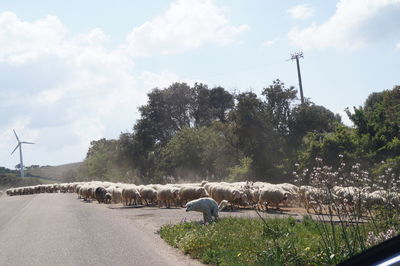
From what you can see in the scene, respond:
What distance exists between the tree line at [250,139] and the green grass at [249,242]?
7.81ft

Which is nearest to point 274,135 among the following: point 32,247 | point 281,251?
point 32,247

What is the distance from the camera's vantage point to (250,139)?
4044cm

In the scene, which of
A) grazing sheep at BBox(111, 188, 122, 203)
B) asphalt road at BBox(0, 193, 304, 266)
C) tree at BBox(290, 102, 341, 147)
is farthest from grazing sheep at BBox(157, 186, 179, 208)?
tree at BBox(290, 102, 341, 147)

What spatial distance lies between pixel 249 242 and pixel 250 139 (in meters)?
29.4

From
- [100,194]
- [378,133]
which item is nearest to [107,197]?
[100,194]

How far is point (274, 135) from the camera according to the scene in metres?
40.6

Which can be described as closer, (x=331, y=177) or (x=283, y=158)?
(x=331, y=177)

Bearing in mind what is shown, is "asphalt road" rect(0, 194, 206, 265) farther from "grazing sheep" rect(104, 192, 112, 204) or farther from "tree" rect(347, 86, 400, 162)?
"grazing sheep" rect(104, 192, 112, 204)

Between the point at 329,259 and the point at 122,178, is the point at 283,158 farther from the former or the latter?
the point at 122,178

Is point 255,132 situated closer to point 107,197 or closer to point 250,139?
point 250,139

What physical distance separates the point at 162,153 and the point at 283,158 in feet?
87.1

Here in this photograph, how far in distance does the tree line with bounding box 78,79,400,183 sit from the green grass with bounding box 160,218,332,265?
2380 mm

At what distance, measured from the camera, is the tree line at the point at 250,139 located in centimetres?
3062

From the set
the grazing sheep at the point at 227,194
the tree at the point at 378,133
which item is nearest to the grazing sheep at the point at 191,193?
the grazing sheep at the point at 227,194
